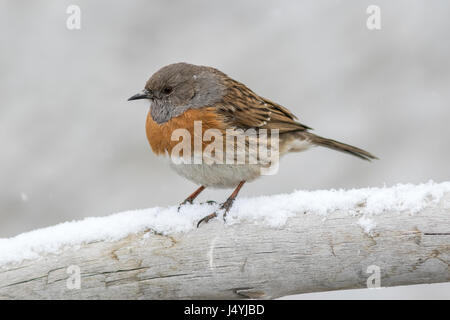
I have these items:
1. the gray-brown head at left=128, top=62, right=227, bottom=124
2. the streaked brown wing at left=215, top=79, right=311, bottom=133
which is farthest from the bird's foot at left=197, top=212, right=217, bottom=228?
the gray-brown head at left=128, top=62, right=227, bottom=124

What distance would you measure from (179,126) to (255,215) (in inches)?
40.0

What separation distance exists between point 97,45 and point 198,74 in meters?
2.39

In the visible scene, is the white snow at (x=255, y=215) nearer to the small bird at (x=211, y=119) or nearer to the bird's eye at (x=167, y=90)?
the small bird at (x=211, y=119)

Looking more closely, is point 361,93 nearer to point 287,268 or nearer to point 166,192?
point 166,192

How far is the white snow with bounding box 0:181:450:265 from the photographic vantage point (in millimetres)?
3451

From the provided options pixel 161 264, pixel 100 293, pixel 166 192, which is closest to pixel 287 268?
pixel 161 264

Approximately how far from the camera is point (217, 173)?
13.4 ft

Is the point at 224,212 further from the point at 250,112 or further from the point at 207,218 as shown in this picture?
the point at 250,112

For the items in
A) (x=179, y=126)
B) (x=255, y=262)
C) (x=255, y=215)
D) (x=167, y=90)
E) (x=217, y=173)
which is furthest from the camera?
(x=167, y=90)

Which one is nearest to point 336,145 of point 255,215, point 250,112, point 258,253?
point 250,112

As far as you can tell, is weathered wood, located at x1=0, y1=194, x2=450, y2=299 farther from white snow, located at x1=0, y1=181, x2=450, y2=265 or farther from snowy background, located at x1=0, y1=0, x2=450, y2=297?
snowy background, located at x1=0, y1=0, x2=450, y2=297

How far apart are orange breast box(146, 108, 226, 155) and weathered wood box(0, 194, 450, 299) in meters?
0.90

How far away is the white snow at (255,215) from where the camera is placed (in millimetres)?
3451

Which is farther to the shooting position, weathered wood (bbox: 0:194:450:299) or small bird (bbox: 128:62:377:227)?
small bird (bbox: 128:62:377:227)
